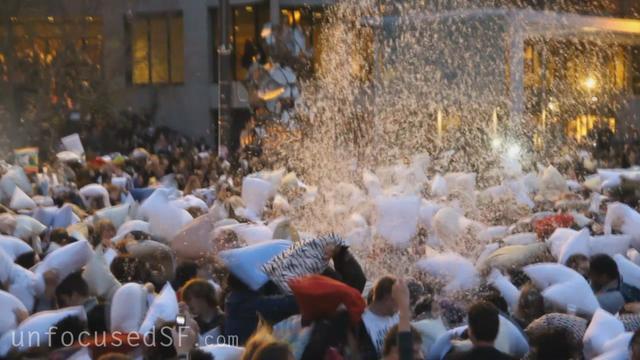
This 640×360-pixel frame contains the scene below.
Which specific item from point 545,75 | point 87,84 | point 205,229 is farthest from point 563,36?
point 205,229

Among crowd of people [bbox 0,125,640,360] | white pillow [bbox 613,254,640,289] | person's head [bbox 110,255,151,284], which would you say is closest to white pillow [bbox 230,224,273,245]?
crowd of people [bbox 0,125,640,360]

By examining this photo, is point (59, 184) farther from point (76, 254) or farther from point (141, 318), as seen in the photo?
Result: point (141, 318)

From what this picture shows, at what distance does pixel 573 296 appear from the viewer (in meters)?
7.26

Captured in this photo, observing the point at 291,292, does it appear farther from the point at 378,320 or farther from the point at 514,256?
the point at 514,256

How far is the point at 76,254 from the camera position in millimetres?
8320

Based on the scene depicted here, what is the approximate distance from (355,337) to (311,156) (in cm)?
1313

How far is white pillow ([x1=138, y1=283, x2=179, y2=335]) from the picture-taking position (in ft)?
22.7

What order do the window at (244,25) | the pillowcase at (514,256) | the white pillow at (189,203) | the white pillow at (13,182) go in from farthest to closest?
the window at (244,25)
the white pillow at (13,182)
the white pillow at (189,203)
the pillowcase at (514,256)

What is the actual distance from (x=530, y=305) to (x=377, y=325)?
1.20 metres

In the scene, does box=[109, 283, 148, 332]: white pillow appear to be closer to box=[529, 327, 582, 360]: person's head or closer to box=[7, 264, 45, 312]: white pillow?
box=[7, 264, 45, 312]: white pillow

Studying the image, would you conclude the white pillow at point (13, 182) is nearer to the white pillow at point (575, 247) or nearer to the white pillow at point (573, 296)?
the white pillow at point (575, 247)

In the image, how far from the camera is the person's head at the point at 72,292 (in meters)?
7.44

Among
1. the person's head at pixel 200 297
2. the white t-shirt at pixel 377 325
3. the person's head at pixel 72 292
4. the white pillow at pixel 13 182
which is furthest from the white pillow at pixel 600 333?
the white pillow at pixel 13 182

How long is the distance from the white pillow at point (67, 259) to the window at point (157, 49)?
A: 109 ft
